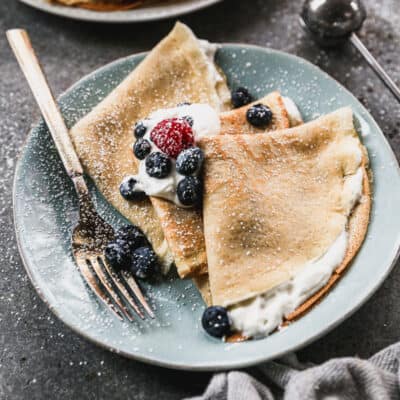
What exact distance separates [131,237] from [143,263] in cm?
11

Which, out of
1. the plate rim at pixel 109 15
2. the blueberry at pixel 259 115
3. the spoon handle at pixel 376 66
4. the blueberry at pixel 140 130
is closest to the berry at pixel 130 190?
the blueberry at pixel 140 130

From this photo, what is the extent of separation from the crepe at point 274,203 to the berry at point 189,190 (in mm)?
35

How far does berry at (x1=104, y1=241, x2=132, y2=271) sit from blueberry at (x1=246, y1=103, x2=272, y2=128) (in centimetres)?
63

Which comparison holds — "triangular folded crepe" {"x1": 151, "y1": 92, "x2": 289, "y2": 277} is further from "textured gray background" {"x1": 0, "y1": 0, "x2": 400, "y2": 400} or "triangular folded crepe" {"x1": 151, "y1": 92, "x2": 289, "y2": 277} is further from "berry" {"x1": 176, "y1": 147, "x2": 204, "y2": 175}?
"textured gray background" {"x1": 0, "y1": 0, "x2": 400, "y2": 400}

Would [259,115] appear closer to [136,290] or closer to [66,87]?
[136,290]

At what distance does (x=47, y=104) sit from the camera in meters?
2.18

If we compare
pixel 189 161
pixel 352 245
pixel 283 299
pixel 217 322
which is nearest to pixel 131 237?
pixel 189 161

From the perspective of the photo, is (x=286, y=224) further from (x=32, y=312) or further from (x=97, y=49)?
(x=97, y=49)

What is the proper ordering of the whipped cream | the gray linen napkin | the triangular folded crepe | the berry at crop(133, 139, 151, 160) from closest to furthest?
the gray linen napkin
the triangular folded crepe
the berry at crop(133, 139, 151, 160)
the whipped cream

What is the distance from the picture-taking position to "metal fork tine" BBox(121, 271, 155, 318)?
5.99 feet

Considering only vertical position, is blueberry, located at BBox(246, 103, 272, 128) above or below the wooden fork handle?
above

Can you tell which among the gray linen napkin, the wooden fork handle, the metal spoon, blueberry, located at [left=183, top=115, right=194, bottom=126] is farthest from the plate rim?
the gray linen napkin

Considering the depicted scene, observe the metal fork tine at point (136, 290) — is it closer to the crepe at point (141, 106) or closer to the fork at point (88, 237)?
the fork at point (88, 237)

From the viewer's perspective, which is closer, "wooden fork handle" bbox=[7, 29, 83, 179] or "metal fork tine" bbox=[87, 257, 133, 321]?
"metal fork tine" bbox=[87, 257, 133, 321]
